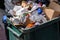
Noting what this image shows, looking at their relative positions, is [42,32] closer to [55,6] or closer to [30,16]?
[30,16]

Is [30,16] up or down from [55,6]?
down

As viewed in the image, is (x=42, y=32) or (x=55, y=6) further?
(x=55, y=6)

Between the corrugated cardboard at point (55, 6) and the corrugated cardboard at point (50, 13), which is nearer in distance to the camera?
the corrugated cardboard at point (50, 13)

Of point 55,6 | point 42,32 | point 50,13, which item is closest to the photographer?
point 42,32

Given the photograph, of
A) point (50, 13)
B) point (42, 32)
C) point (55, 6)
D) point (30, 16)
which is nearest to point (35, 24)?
point (42, 32)

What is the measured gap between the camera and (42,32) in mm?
3174

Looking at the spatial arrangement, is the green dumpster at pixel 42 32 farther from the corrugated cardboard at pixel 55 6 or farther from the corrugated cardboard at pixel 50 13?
the corrugated cardboard at pixel 55 6

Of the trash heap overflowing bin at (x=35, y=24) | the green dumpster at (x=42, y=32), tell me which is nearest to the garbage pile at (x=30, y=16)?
the trash heap overflowing bin at (x=35, y=24)

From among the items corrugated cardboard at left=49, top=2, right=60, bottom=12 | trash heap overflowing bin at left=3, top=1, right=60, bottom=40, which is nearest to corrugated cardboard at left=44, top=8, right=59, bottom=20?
trash heap overflowing bin at left=3, top=1, right=60, bottom=40

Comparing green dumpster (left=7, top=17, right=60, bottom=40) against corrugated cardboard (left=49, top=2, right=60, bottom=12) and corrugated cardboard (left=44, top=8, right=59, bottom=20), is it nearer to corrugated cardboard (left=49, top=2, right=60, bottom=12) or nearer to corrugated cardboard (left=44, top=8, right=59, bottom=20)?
corrugated cardboard (left=44, top=8, right=59, bottom=20)

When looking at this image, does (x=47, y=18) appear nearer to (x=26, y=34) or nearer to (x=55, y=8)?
(x=55, y=8)

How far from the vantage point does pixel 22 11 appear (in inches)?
144

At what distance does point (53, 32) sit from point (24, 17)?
0.58 meters

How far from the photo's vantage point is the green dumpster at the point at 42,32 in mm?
3086
